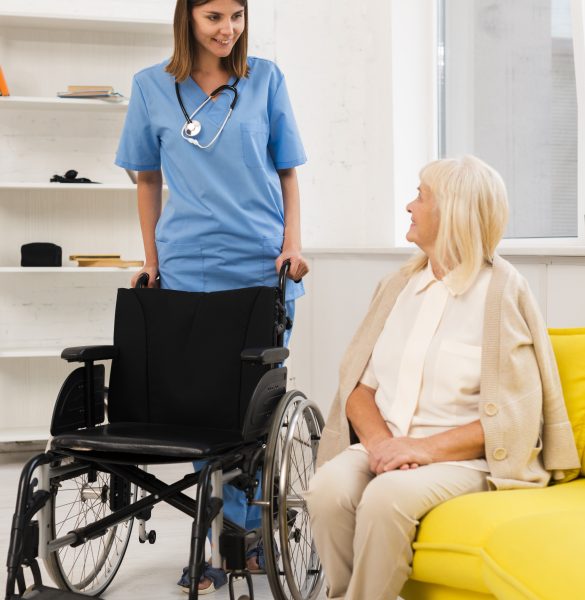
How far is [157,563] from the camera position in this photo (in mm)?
2500

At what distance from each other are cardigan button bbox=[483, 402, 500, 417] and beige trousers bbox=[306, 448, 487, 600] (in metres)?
0.11

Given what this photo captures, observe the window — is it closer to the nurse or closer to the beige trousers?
the nurse

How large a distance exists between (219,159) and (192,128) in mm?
101

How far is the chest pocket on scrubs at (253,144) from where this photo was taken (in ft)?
7.39

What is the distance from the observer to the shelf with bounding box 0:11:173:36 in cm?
362

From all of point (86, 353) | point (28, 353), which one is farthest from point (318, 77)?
point (86, 353)

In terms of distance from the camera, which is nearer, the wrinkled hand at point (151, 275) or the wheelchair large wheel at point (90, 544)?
the wheelchair large wheel at point (90, 544)

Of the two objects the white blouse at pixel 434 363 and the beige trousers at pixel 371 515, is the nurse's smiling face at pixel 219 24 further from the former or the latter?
the beige trousers at pixel 371 515

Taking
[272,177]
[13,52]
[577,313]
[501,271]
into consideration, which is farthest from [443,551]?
[13,52]

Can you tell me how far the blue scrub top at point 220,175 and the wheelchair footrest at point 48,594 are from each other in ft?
2.72

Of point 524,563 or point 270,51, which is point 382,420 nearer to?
point 524,563

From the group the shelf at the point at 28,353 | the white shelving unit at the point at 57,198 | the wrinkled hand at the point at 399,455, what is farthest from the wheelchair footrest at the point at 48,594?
the white shelving unit at the point at 57,198

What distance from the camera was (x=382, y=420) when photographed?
1.79 m

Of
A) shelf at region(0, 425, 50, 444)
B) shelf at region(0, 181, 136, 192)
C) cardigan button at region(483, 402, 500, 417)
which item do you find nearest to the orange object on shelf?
shelf at region(0, 181, 136, 192)
